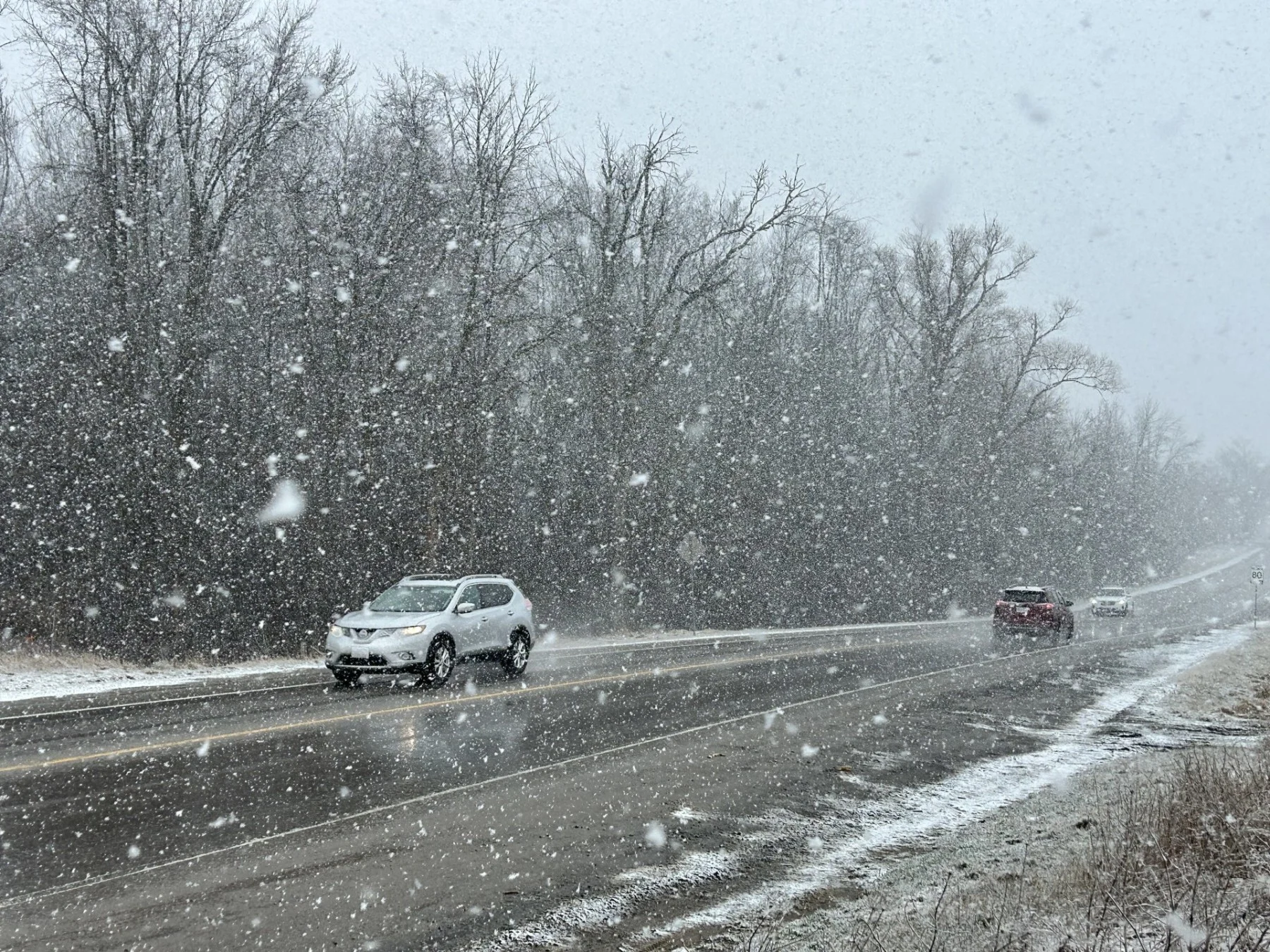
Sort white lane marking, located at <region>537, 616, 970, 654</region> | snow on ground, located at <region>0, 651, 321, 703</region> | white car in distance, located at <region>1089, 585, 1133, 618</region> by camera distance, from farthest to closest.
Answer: white car in distance, located at <region>1089, 585, 1133, 618</region>, white lane marking, located at <region>537, 616, 970, 654</region>, snow on ground, located at <region>0, 651, 321, 703</region>

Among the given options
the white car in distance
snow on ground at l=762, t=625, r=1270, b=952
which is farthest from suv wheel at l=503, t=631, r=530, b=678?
the white car in distance

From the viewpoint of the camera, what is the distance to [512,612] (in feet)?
55.3

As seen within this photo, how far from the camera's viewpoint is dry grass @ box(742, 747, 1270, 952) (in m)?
4.39

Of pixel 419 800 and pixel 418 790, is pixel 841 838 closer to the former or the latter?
pixel 419 800

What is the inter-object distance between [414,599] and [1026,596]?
2156cm

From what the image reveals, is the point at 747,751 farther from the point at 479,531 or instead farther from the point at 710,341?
the point at 710,341

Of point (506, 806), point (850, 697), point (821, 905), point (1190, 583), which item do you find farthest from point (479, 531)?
point (1190, 583)

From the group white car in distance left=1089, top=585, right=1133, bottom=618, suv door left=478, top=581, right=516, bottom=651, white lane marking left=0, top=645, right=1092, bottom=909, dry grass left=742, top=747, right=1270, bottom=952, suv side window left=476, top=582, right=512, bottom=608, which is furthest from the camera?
white car in distance left=1089, top=585, right=1133, bottom=618

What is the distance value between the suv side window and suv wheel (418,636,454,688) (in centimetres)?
122

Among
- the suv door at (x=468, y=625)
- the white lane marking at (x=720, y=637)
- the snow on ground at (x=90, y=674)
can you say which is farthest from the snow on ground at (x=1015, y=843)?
the white lane marking at (x=720, y=637)

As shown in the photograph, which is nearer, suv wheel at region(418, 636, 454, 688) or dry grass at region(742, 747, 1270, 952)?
dry grass at region(742, 747, 1270, 952)

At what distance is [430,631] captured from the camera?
14.6m

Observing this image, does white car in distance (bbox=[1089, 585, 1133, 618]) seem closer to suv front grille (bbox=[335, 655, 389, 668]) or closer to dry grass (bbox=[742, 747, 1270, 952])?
suv front grille (bbox=[335, 655, 389, 668])

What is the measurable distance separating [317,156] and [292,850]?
22393mm
